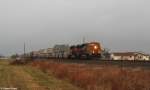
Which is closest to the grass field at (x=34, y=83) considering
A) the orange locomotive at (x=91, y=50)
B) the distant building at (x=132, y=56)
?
the orange locomotive at (x=91, y=50)

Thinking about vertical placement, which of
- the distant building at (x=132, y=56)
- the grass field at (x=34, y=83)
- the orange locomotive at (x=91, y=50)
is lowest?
the distant building at (x=132, y=56)

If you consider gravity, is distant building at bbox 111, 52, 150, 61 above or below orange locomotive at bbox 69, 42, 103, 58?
below

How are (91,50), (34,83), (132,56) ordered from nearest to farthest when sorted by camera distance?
(34,83) < (91,50) < (132,56)

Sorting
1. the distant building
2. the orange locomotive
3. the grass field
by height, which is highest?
the orange locomotive

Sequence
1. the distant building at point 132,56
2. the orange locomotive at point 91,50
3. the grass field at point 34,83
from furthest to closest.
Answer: the distant building at point 132,56 → the orange locomotive at point 91,50 → the grass field at point 34,83

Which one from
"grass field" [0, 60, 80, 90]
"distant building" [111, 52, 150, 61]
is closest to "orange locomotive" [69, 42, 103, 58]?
"grass field" [0, 60, 80, 90]

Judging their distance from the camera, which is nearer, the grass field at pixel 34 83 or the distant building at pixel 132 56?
the grass field at pixel 34 83

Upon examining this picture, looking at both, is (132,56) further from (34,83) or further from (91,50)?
(34,83)

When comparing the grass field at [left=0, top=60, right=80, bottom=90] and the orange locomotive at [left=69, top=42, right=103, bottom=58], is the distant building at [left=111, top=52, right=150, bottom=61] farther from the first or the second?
the grass field at [left=0, top=60, right=80, bottom=90]

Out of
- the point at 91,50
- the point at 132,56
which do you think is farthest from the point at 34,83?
the point at 132,56

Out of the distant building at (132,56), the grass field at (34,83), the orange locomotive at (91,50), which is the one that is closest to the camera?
the grass field at (34,83)

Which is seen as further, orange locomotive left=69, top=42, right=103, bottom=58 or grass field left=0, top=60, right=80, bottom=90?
orange locomotive left=69, top=42, right=103, bottom=58

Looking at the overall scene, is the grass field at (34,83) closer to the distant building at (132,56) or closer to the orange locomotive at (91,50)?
the orange locomotive at (91,50)

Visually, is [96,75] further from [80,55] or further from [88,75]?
[80,55]
